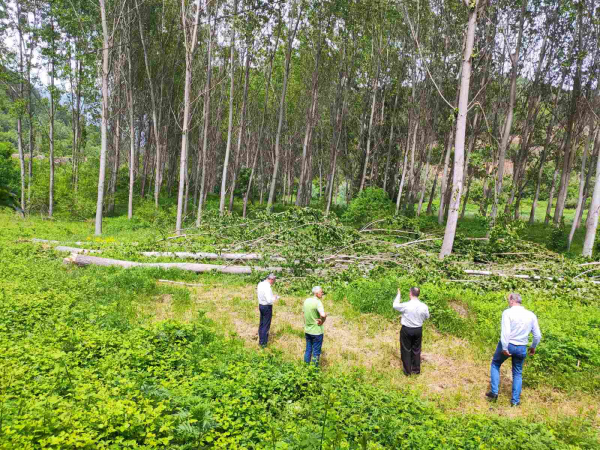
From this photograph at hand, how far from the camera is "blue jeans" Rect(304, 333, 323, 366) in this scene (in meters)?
6.64

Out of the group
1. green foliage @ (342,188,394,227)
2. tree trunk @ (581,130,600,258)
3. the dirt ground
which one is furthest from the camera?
green foliage @ (342,188,394,227)

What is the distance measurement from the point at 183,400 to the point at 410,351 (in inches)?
175

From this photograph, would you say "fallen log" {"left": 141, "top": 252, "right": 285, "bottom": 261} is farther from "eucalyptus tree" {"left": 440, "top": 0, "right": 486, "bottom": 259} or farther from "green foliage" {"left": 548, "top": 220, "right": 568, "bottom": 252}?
"green foliage" {"left": 548, "top": 220, "right": 568, "bottom": 252}

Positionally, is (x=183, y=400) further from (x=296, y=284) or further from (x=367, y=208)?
(x=367, y=208)

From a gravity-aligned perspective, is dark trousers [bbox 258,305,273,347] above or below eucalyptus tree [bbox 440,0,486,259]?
below

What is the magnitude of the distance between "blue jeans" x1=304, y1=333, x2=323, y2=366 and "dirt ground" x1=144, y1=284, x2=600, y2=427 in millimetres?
421

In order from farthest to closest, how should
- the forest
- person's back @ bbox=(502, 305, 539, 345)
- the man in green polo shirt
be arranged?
the man in green polo shirt < person's back @ bbox=(502, 305, 539, 345) < the forest

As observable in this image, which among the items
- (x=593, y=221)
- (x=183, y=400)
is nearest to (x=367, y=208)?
(x=593, y=221)

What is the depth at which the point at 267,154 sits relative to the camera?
42094 millimetres

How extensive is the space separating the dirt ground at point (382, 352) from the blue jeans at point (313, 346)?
1.38ft

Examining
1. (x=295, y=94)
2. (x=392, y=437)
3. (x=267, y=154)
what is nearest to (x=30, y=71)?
(x=295, y=94)

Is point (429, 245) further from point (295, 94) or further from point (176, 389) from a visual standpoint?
point (295, 94)

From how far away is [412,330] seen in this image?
6660 millimetres

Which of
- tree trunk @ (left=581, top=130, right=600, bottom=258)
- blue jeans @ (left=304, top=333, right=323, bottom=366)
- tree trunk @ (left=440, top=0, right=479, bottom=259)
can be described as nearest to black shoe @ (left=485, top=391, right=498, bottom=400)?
blue jeans @ (left=304, top=333, right=323, bottom=366)
